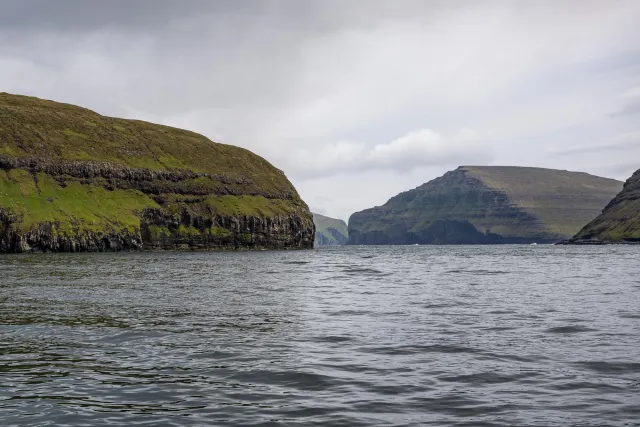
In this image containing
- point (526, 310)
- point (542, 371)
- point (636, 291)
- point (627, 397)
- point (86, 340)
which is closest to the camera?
point (627, 397)

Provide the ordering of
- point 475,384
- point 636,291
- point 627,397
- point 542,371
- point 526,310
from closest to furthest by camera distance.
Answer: point 627,397, point 475,384, point 542,371, point 526,310, point 636,291

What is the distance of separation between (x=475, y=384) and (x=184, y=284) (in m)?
44.1

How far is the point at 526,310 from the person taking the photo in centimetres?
3478

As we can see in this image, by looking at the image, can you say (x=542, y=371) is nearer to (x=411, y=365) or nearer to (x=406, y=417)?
(x=411, y=365)

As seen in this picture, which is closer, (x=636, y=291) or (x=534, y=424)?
(x=534, y=424)

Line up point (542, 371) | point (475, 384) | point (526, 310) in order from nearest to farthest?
point (475, 384) → point (542, 371) → point (526, 310)

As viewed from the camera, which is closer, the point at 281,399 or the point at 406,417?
the point at 406,417

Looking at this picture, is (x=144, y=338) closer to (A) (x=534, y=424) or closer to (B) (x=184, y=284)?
(A) (x=534, y=424)

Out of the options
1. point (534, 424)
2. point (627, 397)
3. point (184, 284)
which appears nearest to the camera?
point (534, 424)

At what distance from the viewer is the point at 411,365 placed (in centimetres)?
1986

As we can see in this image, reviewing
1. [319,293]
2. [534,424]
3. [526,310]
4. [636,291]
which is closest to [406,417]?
[534,424]

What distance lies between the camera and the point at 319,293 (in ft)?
158

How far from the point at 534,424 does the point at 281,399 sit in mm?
6437

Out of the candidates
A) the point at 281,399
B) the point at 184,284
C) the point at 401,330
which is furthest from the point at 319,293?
the point at 281,399
